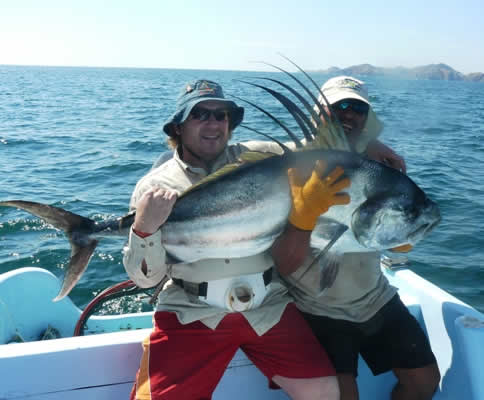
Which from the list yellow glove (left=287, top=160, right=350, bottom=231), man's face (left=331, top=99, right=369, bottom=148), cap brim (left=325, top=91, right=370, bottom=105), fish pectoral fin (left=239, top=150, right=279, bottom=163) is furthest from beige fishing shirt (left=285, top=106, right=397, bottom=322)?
fish pectoral fin (left=239, top=150, right=279, bottom=163)

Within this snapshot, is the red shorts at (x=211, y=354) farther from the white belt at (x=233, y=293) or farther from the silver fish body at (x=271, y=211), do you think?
the silver fish body at (x=271, y=211)

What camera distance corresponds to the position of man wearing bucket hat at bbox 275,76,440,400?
8.41ft

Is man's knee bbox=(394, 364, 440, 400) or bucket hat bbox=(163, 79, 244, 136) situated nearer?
man's knee bbox=(394, 364, 440, 400)

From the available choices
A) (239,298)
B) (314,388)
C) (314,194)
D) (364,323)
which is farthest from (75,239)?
(364,323)

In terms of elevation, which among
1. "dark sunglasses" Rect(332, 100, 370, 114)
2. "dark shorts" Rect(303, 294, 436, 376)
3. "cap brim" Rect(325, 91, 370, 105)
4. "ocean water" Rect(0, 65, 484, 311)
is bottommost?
"ocean water" Rect(0, 65, 484, 311)

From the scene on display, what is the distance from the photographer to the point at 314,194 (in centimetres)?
210

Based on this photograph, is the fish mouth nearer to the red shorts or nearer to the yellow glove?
the yellow glove

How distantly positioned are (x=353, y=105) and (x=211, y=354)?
1759 mm

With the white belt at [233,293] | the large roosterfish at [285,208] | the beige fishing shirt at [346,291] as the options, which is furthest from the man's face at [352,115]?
the white belt at [233,293]

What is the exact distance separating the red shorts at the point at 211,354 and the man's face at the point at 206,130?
103 centimetres

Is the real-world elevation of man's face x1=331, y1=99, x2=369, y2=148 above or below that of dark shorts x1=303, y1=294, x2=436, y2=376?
above

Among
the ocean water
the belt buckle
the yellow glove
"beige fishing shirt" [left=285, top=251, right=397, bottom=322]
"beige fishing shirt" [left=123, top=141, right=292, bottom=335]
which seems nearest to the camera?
the yellow glove

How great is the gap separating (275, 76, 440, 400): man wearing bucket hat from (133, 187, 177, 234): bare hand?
71 cm

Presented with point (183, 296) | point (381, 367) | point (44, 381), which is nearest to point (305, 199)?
point (183, 296)
